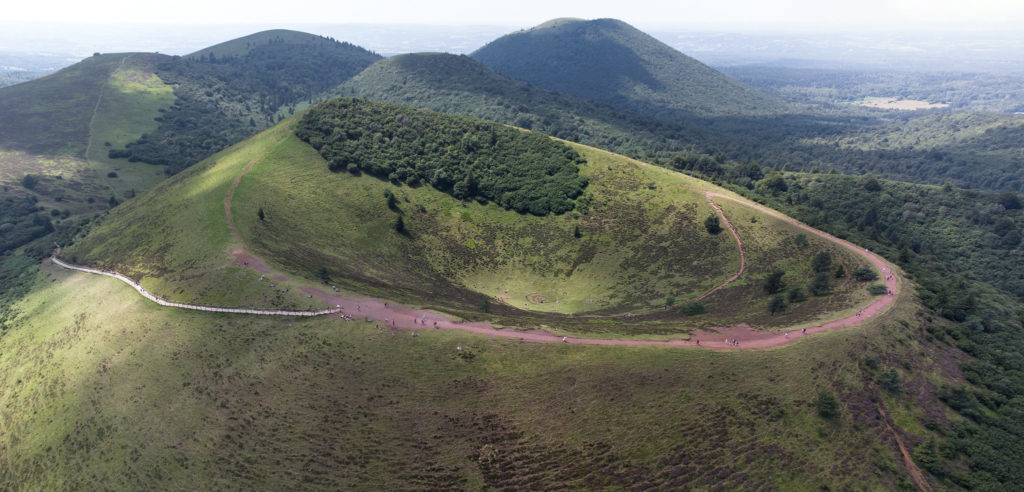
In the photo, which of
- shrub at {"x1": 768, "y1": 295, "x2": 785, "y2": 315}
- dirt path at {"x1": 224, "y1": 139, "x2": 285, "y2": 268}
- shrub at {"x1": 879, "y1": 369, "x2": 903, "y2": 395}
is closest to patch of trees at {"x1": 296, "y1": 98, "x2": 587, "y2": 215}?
dirt path at {"x1": 224, "y1": 139, "x2": 285, "y2": 268}

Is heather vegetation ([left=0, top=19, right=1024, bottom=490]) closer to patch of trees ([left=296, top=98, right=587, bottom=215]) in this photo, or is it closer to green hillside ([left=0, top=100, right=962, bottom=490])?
green hillside ([left=0, top=100, right=962, bottom=490])

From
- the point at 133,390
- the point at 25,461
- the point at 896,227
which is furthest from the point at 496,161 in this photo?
the point at 896,227

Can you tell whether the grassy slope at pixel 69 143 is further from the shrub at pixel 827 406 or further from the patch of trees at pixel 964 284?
the patch of trees at pixel 964 284

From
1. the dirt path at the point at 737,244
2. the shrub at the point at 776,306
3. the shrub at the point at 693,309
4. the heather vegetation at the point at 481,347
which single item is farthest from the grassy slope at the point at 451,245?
the shrub at the point at 693,309

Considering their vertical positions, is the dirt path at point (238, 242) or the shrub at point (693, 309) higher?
the dirt path at point (238, 242)

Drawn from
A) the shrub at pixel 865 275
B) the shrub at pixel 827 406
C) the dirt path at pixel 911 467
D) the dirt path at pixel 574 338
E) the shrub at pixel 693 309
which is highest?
the shrub at pixel 865 275

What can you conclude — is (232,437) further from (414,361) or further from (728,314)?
(728,314)
